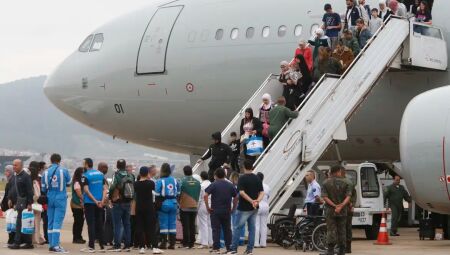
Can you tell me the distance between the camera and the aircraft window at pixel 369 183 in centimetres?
2028

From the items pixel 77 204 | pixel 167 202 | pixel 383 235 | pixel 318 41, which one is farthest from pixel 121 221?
pixel 318 41

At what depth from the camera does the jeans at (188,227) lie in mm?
17234

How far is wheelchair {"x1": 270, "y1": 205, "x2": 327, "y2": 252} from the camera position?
656 inches

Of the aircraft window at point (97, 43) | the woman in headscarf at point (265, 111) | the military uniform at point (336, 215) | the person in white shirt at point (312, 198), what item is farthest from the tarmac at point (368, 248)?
the aircraft window at point (97, 43)

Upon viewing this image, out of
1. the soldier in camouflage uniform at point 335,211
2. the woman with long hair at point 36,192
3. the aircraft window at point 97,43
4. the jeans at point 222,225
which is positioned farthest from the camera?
the aircraft window at point 97,43

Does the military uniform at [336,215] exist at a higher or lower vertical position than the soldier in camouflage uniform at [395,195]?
lower

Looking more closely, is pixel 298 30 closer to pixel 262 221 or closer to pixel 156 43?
pixel 156 43

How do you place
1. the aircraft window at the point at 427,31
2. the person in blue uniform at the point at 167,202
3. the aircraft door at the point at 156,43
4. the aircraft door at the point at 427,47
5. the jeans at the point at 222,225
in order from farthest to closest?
1. the aircraft door at the point at 156,43
2. the aircraft window at the point at 427,31
3. the aircraft door at the point at 427,47
4. the person in blue uniform at the point at 167,202
5. the jeans at the point at 222,225

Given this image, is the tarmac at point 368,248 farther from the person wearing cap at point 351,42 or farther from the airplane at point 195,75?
the person wearing cap at point 351,42

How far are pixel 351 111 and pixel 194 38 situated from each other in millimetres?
5582

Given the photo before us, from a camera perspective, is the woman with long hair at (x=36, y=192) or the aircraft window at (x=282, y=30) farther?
the aircraft window at (x=282, y=30)

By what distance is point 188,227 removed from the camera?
1730 cm

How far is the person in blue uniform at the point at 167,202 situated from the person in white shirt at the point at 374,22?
5.30 metres

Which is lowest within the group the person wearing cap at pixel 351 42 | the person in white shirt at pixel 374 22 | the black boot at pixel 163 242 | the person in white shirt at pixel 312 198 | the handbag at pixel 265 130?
the black boot at pixel 163 242
